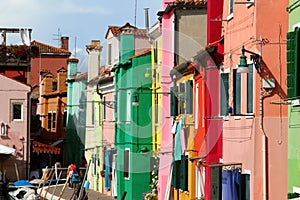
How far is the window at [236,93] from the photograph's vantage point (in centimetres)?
1853

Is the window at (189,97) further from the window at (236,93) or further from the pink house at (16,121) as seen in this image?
the pink house at (16,121)

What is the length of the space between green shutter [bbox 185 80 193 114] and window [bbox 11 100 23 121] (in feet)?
76.7

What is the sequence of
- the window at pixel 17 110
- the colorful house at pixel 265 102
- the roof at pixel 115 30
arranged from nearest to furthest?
the colorful house at pixel 265 102, the roof at pixel 115 30, the window at pixel 17 110

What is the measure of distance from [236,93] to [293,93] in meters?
3.87

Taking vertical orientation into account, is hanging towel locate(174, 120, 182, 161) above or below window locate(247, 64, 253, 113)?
below

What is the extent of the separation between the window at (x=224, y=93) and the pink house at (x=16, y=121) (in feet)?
96.3

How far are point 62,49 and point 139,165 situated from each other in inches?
1269

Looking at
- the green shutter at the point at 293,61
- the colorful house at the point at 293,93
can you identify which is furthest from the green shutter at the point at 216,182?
the green shutter at the point at 293,61

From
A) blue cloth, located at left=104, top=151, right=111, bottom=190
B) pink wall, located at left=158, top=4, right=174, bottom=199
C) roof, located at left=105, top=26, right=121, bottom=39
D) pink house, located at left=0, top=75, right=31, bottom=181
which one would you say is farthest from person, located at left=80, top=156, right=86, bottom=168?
pink wall, located at left=158, top=4, right=174, bottom=199

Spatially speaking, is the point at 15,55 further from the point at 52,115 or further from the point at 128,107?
the point at 128,107

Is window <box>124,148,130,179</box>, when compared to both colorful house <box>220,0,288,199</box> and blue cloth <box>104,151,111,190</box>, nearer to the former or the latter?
blue cloth <box>104,151,111,190</box>

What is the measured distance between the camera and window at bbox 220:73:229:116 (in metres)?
19.7

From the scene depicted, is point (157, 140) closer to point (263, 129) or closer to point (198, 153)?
point (198, 153)

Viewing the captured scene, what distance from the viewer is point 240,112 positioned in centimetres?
1842
